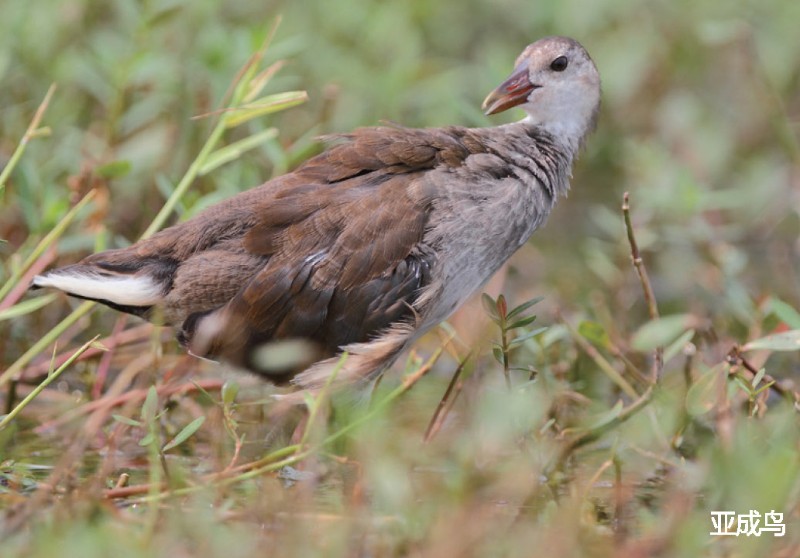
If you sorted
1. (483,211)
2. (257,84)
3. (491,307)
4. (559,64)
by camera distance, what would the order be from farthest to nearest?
1. (559,64)
2. (257,84)
3. (483,211)
4. (491,307)

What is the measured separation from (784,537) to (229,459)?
58.1 inches

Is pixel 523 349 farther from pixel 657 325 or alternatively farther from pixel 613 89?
pixel 613 89

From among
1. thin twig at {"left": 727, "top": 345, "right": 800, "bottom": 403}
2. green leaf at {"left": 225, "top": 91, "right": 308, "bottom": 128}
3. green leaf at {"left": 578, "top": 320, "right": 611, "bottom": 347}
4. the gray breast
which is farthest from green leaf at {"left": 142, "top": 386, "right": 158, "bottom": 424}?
thin twig at {"left": 727, "top": 345, "right": 800, "bottom": 403}

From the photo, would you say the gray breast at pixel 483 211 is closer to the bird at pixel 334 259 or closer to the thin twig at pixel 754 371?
the bird at pixel 334 259

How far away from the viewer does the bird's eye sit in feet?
14.4

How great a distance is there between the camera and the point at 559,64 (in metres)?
4.38

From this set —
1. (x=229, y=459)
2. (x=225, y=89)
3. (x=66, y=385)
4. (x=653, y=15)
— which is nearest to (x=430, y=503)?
(x=229, y=459)

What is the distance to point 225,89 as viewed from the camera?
4824 millimetres

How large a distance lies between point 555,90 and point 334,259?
1.01 m

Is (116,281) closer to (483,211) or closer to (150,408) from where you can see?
(150,408)

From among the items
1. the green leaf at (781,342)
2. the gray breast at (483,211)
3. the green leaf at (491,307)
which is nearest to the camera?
the green leaf at (491,307)

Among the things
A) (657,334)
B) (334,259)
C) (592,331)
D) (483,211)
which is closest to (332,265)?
(334,259)

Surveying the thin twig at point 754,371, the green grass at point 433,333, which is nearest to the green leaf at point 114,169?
the green grass at point 433,333

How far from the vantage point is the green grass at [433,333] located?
2.92 m
